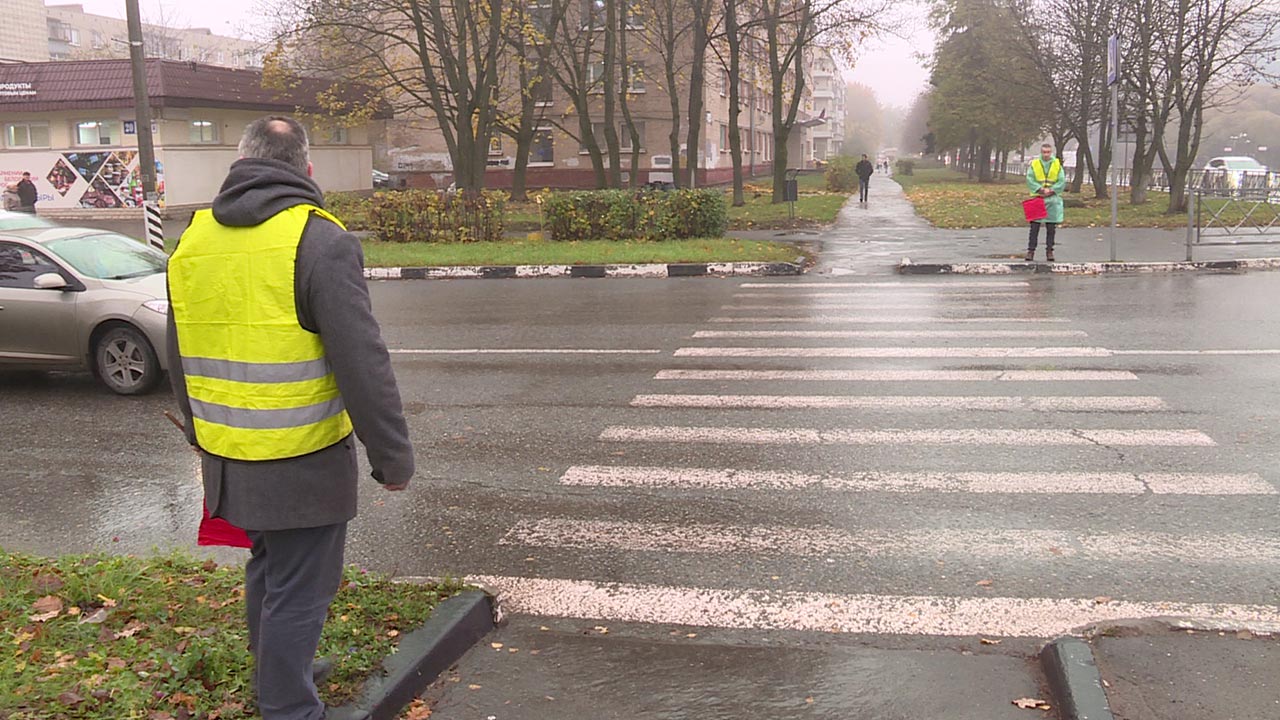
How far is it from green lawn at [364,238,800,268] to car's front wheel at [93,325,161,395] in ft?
27.9

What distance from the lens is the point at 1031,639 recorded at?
4051mm

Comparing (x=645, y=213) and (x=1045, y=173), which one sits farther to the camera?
(x=645, y=213)

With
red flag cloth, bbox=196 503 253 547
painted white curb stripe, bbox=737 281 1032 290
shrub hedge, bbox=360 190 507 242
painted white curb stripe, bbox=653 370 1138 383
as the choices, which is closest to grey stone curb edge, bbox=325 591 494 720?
red flag cloth, bbox=196 503 253 547

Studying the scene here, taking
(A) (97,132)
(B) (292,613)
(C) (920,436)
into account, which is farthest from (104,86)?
(B) (292,613)

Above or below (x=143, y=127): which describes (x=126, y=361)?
below

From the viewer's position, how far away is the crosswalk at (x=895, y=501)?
4.42m

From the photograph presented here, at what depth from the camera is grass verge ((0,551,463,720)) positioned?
10.8 feet

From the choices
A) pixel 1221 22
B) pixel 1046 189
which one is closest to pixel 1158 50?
pixel 1221 22

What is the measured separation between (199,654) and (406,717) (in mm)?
756

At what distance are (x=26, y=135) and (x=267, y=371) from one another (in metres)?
42.9

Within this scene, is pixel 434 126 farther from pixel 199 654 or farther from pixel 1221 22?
pixel 199 654

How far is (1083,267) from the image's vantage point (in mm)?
16453

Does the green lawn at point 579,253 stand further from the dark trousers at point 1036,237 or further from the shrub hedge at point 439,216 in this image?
the dark trousers at point 1036,237

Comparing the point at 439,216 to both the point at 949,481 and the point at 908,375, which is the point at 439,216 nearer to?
the point at 908,375
